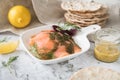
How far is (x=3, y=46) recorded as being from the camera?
29.5 inches

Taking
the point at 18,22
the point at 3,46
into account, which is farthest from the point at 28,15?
the point at 3,46

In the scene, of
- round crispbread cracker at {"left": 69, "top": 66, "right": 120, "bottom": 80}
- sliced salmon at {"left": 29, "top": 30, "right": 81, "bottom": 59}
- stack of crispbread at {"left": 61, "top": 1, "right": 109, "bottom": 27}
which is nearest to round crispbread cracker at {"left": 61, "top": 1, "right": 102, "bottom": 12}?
stack of crispbread at {"left": 61, "top": 1, "right": 109, "bottom": 27}

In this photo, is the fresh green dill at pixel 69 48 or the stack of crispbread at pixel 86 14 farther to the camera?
the stack of crispbread at pixel 86 14

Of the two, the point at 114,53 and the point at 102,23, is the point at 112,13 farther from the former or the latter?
the point at 114,53

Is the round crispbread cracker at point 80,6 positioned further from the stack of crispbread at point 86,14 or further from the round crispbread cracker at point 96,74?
the round crispbread cracker at point 96,74

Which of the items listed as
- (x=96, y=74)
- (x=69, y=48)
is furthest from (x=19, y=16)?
(x=96, y=74)

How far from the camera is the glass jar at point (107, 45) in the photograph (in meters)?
0.70

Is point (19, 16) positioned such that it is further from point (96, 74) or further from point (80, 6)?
point (96, 74)

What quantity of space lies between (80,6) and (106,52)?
233 millimetres

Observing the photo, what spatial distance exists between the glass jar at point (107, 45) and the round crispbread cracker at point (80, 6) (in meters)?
0.09

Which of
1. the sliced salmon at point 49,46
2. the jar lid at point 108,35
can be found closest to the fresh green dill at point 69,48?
the sliced salmon at point 49,46

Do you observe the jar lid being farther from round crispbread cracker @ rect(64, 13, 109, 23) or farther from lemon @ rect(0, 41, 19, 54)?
lemon @ rect(0, 41, 19, 54)

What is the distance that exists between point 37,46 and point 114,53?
0.23 metres

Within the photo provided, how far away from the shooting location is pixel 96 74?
2.02 ft
